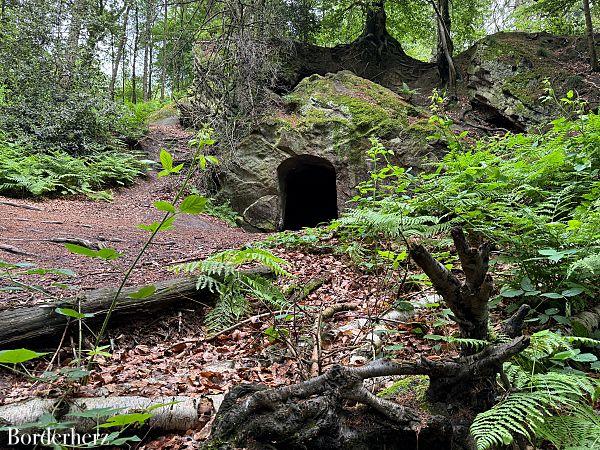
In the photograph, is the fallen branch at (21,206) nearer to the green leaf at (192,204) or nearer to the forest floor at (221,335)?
the forest floor at (221,335)

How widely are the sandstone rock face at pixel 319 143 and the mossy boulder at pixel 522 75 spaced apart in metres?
3.03

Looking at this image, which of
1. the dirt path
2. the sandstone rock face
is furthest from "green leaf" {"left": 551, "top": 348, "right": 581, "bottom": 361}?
the sandstone rock face

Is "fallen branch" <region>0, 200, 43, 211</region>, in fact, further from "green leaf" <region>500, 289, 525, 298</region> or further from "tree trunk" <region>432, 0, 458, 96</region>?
"tree trunk" <region>432, 0, 458, 96</region>

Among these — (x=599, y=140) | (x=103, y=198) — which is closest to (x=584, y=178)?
(x=599, y=140)

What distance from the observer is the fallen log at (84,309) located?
2.87 m

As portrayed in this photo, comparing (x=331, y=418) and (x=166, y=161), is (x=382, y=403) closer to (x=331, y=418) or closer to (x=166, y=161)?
(x=331, y=418)

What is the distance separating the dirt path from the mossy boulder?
803 centimetres

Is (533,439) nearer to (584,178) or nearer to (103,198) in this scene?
(584,178)

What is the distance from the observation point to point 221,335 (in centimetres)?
361

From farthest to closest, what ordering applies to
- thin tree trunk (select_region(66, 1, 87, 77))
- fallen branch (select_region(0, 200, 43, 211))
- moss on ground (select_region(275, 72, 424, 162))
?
1. thin tree trunk (select_region(66, 1, 87, 77))
2. moss on ground (select_region(275, 72, 424, 162))
3. fallen branch (select_region(0, 200, 43, 211))

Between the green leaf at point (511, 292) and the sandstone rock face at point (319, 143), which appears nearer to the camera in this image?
the green leaf at point (511, 292)

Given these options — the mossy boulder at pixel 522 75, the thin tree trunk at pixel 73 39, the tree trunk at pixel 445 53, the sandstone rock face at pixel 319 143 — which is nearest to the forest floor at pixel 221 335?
the sandstone rock face at pixel 319 143

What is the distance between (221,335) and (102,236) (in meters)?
3.82

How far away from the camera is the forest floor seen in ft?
8.46
